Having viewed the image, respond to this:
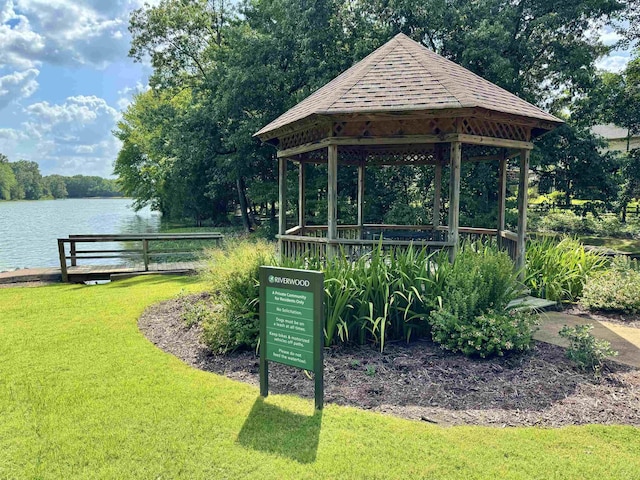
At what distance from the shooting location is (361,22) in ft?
52.5

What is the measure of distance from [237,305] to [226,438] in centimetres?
229

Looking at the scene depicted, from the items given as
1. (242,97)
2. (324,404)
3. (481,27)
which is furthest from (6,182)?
(324,404)

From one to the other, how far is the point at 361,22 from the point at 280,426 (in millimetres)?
15948

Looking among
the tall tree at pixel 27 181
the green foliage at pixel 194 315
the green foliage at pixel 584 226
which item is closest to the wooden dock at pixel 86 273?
the green foliage at pixel 194 315

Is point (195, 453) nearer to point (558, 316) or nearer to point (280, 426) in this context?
point (280, 426)

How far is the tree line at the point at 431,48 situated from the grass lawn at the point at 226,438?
13432mm

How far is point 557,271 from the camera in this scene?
25.1 feet

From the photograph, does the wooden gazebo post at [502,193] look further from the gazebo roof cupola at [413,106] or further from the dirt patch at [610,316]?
the dirt patch at [610,316]

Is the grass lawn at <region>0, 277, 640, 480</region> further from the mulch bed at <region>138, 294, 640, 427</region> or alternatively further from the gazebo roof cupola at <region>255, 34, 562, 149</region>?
the gazebo roof cupola at <region>255, 34, 562, 149</region>

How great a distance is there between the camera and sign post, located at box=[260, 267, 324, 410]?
3.54 metres

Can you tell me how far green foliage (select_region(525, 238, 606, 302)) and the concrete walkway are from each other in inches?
28.2

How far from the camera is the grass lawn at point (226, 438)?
290 centimetres

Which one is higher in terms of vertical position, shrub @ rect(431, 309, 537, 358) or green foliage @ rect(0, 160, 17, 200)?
green foliage @ rect(0, 160, 17, 200)

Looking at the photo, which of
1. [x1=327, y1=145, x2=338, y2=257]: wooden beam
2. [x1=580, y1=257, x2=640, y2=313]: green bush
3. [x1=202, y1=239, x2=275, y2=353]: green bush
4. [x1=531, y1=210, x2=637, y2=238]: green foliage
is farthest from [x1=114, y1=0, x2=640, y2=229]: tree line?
[x1=202, y1=239, x2=275, y2=353]: green bush
